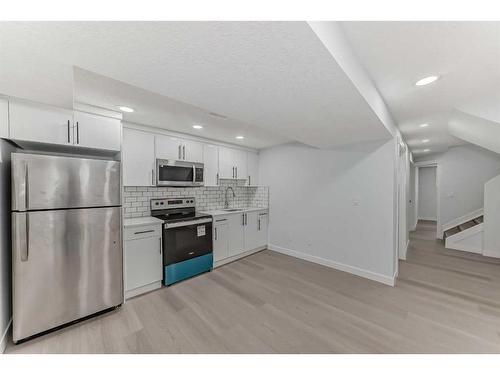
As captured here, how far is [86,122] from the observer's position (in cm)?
207

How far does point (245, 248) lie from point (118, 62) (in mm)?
3479

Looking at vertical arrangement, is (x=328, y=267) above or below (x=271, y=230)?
below

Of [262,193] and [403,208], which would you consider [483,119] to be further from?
[262,193]

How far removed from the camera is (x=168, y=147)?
10.0 feet

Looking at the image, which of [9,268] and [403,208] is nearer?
Result: [9,268]

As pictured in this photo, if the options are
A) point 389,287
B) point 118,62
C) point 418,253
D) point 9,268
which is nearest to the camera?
point 118,62

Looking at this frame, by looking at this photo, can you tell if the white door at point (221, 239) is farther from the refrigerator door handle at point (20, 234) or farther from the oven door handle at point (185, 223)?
the refrigerator door handle at point (20, 234)

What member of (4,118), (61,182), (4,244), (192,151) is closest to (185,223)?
(192,151)

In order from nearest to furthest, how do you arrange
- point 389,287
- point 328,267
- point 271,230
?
point 389,287
point 328,267
point 271,230

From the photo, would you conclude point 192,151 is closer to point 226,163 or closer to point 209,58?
point 226,163

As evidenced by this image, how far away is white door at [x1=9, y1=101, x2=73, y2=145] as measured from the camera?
67.9 inches

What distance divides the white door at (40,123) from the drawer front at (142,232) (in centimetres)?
116
